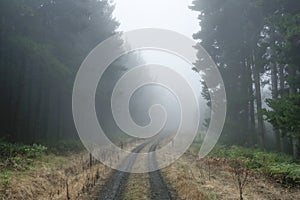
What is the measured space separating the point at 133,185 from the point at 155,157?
12.3 metres

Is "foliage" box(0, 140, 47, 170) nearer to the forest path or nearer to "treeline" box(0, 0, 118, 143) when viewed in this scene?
"treeline" box(0, 0, 118, 143)

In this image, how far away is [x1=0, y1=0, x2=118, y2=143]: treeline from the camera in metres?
21.0

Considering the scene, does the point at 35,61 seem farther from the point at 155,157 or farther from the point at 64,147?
the point at 155,157

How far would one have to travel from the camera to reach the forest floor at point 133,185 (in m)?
11.7

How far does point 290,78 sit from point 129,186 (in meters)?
9.88

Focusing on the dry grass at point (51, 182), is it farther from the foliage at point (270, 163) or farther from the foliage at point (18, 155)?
the foliage at point (270, 163)

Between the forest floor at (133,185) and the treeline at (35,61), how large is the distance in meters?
6.66

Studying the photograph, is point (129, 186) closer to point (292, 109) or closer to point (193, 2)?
point (292, 109)

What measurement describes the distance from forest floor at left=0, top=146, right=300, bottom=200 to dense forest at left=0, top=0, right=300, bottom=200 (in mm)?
41

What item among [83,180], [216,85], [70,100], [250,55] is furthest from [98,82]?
[83,180]

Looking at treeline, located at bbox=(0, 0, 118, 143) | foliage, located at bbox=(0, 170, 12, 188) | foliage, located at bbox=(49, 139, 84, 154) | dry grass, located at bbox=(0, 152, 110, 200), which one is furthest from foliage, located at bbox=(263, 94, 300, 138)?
foliage, located at bbox=(49, 139, 84, 154)

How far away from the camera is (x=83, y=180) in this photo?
15102 millimetres

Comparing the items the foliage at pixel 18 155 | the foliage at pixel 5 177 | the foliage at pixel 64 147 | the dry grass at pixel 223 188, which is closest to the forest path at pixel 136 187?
the dry grass at pixel 223 188

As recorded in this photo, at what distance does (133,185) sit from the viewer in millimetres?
14383
